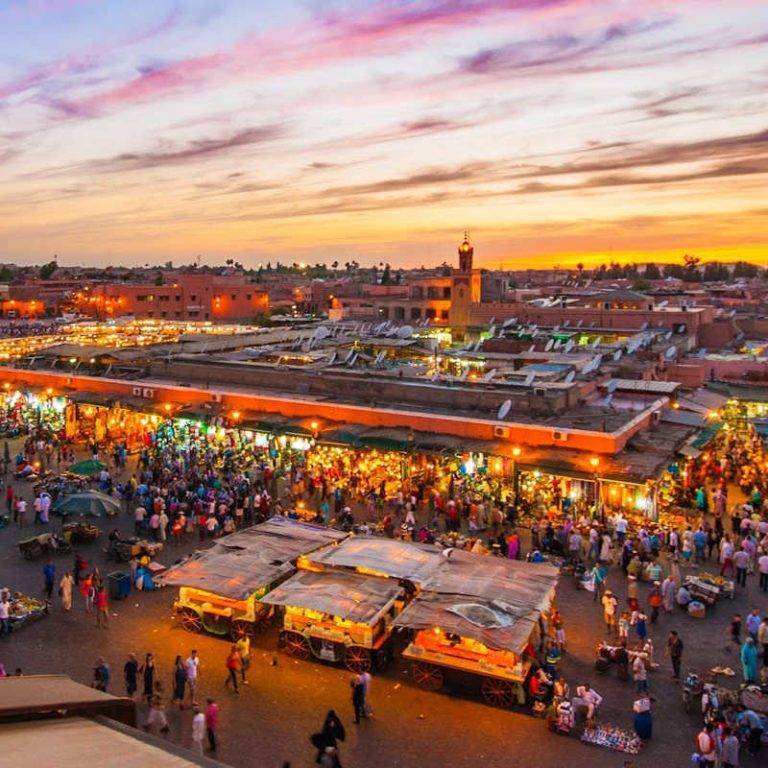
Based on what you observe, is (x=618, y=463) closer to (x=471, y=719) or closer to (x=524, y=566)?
(x=524, y=566)

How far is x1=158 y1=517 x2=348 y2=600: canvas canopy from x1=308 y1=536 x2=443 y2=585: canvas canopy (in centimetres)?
58

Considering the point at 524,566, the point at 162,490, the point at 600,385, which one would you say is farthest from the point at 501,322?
the point at 524,566

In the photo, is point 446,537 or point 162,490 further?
point 162,490

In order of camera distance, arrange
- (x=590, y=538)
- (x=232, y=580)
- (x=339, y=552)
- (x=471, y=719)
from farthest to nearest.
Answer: (x=590, y=538) < (x=339, y=552) < (x=232, y=580) < (x=471, y=719)

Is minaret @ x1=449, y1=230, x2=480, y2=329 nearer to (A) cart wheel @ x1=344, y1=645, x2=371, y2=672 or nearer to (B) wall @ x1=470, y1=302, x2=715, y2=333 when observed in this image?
(B) wall @ x1=470, y1=302, x2=715, y2=333

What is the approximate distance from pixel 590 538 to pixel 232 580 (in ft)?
27.8

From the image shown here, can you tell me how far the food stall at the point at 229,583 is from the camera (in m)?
13.3

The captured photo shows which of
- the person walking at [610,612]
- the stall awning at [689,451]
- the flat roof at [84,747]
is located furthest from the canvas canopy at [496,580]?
the flat roof at [84,747]

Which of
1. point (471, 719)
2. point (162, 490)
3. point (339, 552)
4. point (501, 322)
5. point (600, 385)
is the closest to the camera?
point (471, 719)

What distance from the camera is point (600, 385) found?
25125 mm

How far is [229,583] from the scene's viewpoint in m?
13.3

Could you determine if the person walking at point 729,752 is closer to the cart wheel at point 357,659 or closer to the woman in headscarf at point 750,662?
the woman in headscarf at point 750,662

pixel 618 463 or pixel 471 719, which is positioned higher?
pixel 618 463

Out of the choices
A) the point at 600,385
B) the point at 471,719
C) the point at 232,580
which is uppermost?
the point at 600,385
